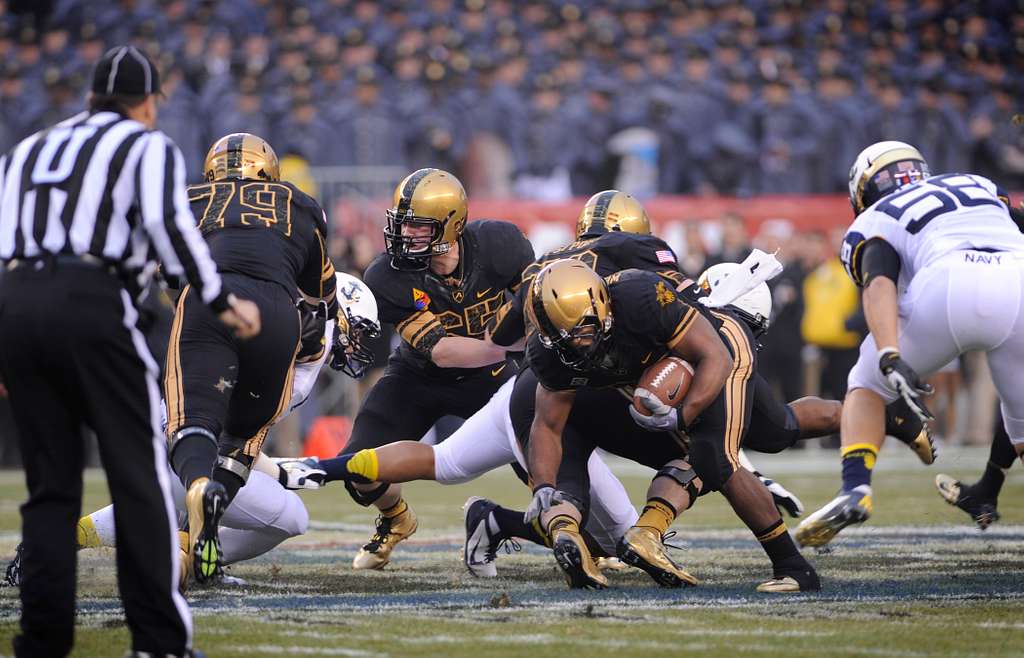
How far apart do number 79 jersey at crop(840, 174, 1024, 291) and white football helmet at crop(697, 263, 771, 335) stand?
98 centimetres

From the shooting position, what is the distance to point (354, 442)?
663 centimetres

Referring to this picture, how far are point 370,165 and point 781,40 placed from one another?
5.57 meters

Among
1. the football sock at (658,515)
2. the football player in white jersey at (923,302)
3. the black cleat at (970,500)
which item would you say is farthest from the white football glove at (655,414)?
the black cleat at (970,500)

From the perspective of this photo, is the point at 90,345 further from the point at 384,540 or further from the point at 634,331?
the point at 384,540

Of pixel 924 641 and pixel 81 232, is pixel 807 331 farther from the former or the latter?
pixel 81 232

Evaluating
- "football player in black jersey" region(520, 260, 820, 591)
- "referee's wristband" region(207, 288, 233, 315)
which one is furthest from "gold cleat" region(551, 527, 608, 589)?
"referee's wristband" region(207, 288, 233, 315)

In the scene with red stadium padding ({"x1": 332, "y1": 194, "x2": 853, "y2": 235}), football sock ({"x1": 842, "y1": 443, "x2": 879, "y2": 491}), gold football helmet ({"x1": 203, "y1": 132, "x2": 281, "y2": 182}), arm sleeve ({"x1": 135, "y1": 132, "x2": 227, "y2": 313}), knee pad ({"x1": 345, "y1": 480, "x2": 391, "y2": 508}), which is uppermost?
red stadium padding ({"x1": 332, "y1": 194, "x2": 853, "y2": 235})

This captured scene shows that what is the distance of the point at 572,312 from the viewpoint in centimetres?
516

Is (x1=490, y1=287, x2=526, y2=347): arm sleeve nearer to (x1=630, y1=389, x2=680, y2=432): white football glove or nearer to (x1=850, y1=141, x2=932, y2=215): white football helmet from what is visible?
(x1=630, y1=389, x2=680, y2=432): white football glove

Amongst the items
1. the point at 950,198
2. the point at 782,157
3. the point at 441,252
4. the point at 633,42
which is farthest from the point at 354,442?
the point at 633,42

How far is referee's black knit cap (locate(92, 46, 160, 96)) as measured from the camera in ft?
12.7

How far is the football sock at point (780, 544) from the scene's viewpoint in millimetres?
5195

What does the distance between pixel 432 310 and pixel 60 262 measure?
10.3ft

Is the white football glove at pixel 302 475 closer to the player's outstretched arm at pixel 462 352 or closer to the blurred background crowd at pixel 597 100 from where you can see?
the player's outstretched arm at pixel 462 352
